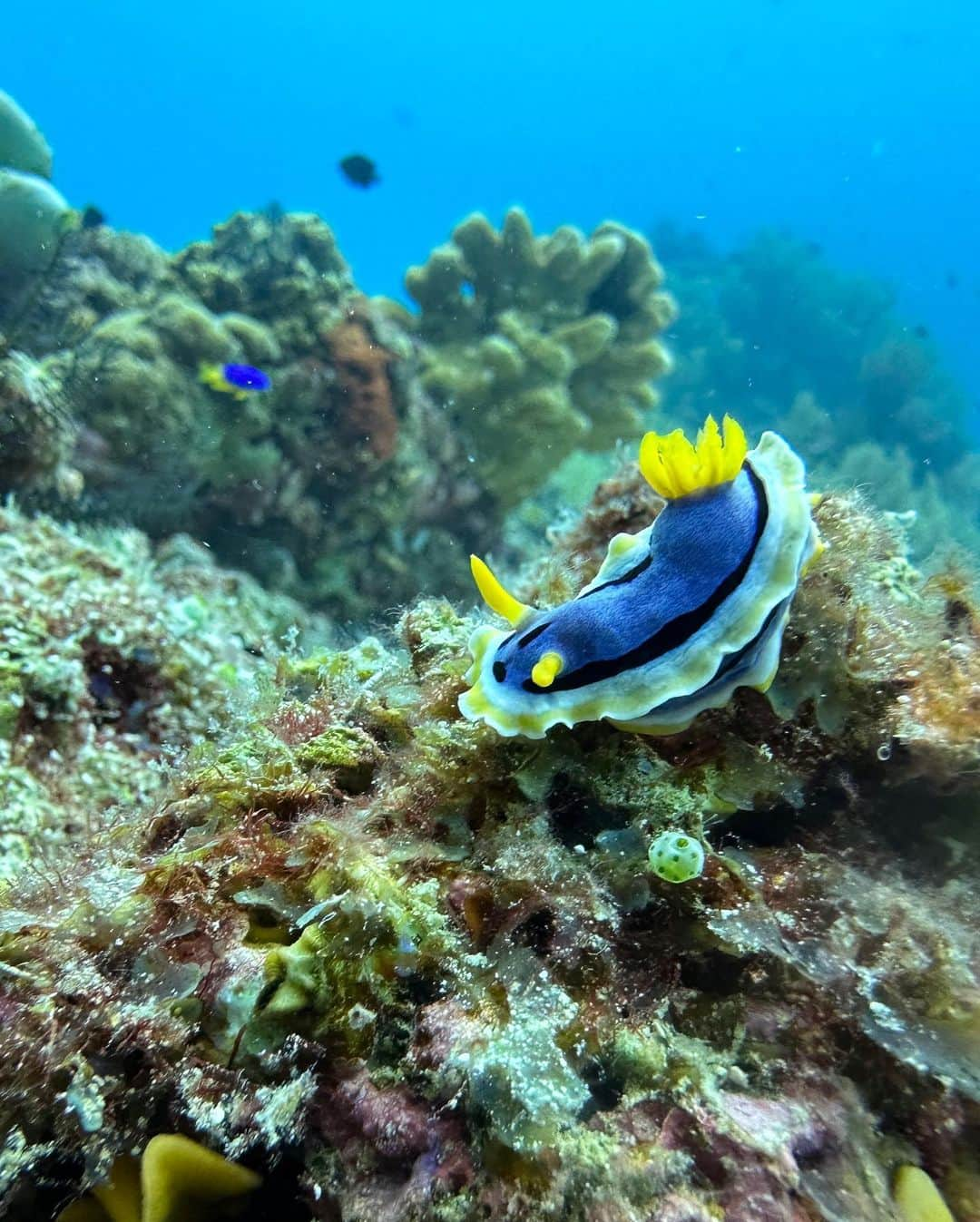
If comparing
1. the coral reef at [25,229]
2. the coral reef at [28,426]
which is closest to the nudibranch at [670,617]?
the coral reef at [28,426]

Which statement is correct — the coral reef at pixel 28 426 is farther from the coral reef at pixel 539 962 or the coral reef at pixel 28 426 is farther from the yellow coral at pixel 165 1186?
the yellow coral at pixel 165 1186

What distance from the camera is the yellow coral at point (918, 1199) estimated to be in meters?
1.58

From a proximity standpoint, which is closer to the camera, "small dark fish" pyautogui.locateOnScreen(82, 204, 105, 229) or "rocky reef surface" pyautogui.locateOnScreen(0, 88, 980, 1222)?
"rocky reef surface" pyautogui.locateOnScreen(0, 88, 980, 1222)

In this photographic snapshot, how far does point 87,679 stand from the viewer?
426 centimetres

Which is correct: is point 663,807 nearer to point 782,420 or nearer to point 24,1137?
point 24,1137

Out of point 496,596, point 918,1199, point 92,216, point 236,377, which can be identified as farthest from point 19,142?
point 918,1199

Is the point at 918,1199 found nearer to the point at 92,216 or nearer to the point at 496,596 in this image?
the point at 496,596

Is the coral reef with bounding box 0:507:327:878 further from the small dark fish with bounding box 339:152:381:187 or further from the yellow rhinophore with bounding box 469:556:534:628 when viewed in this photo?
the small dark fish with bounding box 339:152:381:187

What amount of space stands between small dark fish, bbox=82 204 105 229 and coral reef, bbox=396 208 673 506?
458 centimetres

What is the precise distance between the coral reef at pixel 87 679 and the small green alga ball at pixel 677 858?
1.80 meters

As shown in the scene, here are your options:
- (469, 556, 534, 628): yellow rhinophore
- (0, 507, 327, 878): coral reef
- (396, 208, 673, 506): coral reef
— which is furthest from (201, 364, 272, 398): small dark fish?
(469, 556, 534, 628): yellow rhinophore

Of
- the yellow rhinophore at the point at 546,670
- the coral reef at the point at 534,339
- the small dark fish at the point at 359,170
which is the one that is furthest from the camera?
the small dark fish at the point at 359,170

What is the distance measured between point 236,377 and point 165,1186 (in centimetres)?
755

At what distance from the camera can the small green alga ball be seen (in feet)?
5.80
